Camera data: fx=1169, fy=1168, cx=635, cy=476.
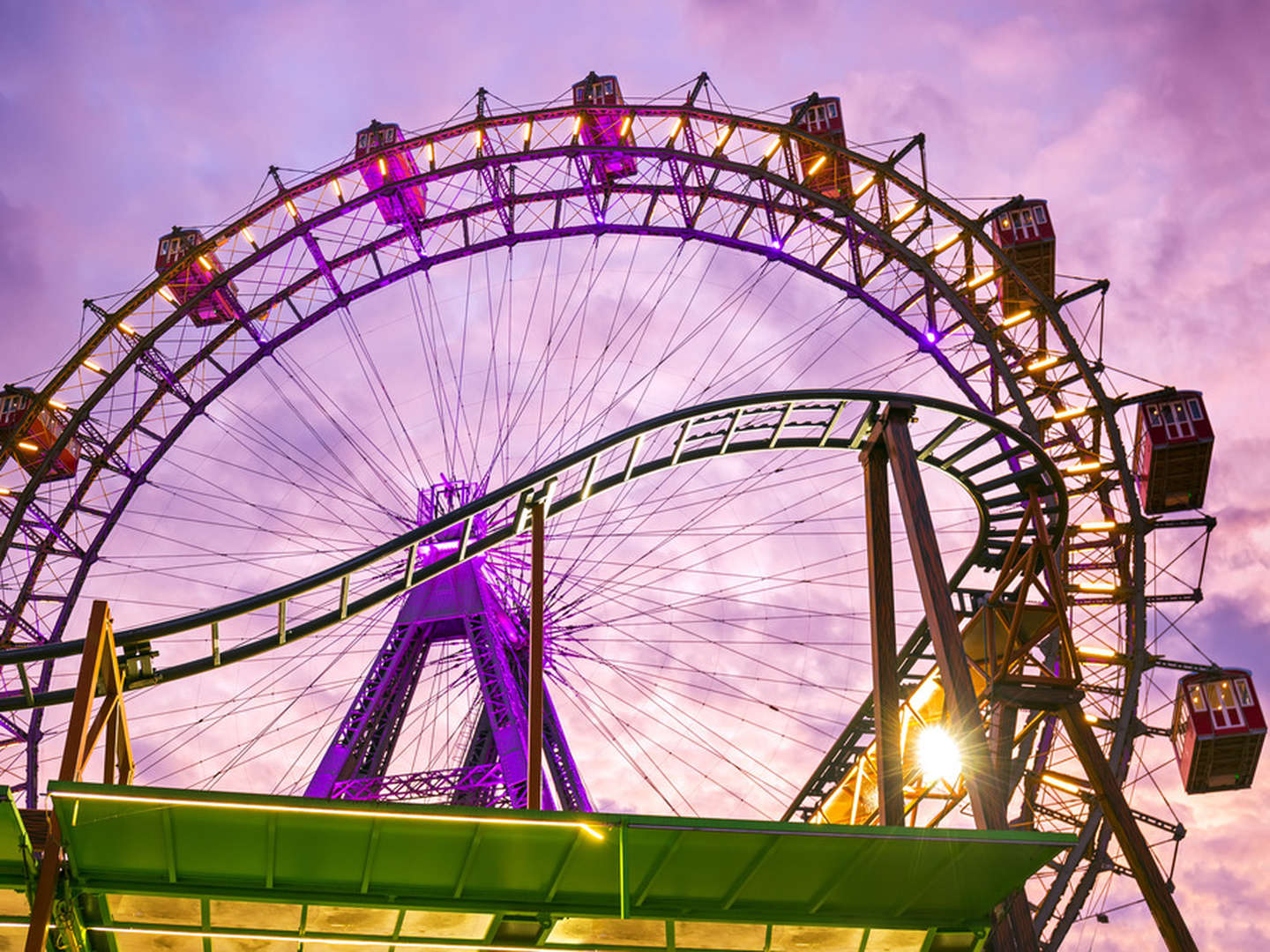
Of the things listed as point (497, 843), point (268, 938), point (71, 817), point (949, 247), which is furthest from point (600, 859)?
point (949, 247)

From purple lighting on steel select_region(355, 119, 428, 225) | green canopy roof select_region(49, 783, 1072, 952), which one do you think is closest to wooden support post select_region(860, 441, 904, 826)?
green canopy roof select_region(49, 783, 1072, 952)

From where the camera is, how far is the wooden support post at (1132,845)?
43.6ft

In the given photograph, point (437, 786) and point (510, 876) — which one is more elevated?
point (437, 786)

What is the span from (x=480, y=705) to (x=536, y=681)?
13231 mm

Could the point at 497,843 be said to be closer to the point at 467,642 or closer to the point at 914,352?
the point at 467,642

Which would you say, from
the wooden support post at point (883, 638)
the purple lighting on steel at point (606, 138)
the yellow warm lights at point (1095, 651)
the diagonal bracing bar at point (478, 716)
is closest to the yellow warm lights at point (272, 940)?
the wooden support post at point (883, 638)

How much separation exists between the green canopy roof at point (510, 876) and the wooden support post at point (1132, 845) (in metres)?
2.87

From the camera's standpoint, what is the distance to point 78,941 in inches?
426

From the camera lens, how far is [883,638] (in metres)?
13.9

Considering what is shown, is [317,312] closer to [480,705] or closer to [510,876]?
[480,705]

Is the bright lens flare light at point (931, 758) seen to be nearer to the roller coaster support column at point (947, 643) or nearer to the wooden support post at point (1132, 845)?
the roller coaster support column at point (947, 643)

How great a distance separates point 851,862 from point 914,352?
1896 centimetres

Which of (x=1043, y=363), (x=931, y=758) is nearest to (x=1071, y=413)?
(x=1043, y=363)

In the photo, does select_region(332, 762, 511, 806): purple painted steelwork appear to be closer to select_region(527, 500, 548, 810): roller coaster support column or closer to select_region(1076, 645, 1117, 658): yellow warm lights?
select_region(527, 500, 548, 810): roller coaster support column
